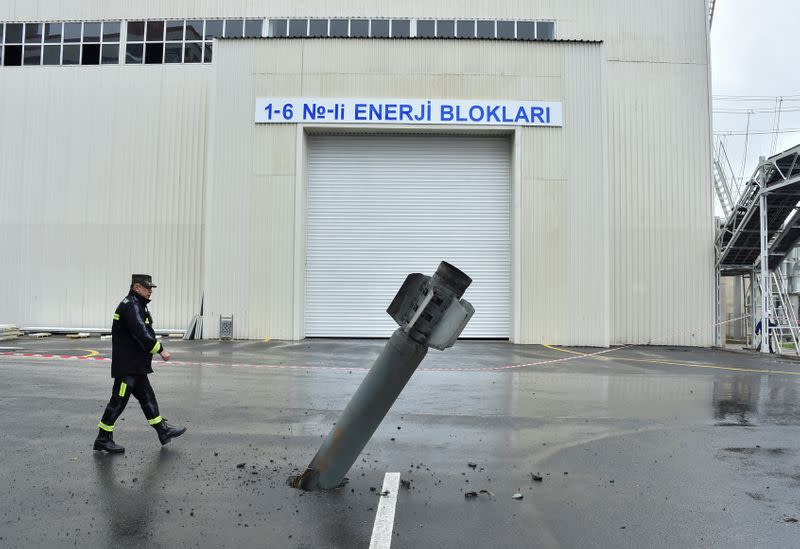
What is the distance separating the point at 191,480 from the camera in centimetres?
512

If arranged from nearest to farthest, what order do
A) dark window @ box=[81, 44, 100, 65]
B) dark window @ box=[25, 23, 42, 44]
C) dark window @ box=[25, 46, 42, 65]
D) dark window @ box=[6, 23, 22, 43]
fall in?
dark window @ box=[81, 44, 100, 65] < dark window @ box=[25, 46, 42, 65] < dark window @ box=[25, 23, 42, 44] < dark window @ box=[6, 23, 22, 43]

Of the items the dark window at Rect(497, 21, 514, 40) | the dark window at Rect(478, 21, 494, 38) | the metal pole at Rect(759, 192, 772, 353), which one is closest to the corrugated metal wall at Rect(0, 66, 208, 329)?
the dark window at Rect(478, 21, 494, 38)

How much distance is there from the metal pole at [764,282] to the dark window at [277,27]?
→ 60.8 feet

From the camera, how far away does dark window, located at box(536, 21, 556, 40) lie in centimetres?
2344

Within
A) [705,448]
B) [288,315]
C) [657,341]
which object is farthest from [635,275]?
[705,448]

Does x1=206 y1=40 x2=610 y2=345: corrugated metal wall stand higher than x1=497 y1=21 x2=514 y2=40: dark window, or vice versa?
x1=497 y1=21 x2=514 y2=40: dark window

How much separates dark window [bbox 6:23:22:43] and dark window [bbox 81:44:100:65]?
3079mm

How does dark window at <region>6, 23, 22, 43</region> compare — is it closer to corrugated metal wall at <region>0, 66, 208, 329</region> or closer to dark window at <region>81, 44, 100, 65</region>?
corrugated metal wall at <region>0, 66, 208, 329</region>

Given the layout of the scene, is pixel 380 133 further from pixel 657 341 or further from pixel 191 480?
pixel 191 480

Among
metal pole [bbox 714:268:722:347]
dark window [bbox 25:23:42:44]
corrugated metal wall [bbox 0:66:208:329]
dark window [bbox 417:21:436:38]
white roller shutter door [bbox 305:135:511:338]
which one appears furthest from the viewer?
dark window [bbox 25:23:42:44]

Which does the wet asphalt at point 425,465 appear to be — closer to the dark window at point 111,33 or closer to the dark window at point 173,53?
the dark window at point 173,53

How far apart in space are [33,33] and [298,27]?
36.0 feet

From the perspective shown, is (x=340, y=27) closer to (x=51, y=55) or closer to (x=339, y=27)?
(x=339, y=27)

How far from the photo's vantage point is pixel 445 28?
23359 mm
